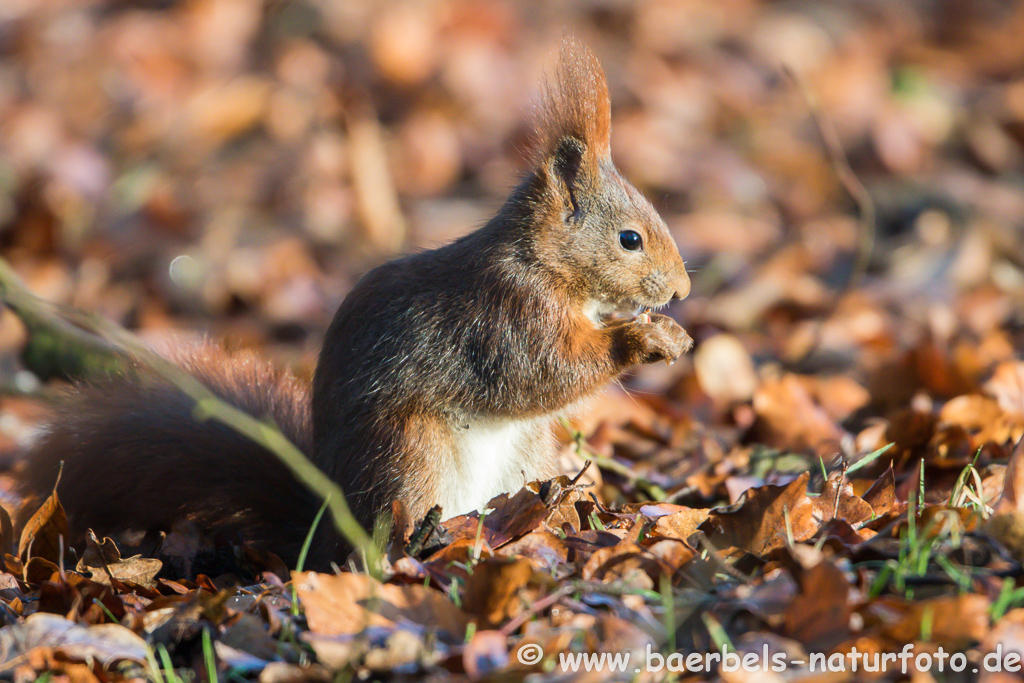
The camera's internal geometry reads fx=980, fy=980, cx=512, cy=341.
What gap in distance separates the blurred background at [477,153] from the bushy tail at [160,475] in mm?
1795

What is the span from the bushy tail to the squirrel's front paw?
0.88 meters

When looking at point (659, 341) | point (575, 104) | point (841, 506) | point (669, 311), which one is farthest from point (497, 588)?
point (669, 311)

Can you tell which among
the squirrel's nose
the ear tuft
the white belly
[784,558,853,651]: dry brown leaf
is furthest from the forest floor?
the squirrel's nose

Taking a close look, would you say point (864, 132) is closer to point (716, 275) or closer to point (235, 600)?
point (716, 275)

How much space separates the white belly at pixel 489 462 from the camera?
2.32 meters

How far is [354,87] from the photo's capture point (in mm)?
6215

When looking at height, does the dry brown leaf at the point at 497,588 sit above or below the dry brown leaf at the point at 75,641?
above

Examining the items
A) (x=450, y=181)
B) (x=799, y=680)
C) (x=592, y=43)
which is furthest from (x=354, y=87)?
(x=799, y=680)

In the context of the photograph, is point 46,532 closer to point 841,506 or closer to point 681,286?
point 681,286

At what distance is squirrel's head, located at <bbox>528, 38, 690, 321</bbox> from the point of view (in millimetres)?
2461

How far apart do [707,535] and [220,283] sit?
11.8 ft

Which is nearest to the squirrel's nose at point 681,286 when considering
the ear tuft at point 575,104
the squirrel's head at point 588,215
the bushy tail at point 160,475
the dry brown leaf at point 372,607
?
the squirrel's head at point 588,215

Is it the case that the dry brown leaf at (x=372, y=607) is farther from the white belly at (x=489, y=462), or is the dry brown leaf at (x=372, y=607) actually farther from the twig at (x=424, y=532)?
the white belly at (x=489, y=462)

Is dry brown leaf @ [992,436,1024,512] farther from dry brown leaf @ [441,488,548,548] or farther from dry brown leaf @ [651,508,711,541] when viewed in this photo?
dry brown leaf @ [441,488,548,548]
